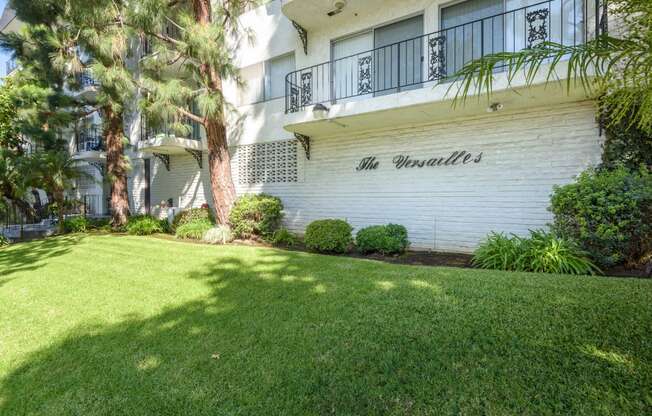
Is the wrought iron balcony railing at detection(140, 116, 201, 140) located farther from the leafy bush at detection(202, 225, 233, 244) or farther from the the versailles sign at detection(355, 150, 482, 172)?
the the versailles sign at detection(355, 150, 482, 172)

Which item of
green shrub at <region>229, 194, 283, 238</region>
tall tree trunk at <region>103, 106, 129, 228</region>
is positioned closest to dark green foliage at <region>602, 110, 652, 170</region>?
green shrub at <region>229, 194, 283, 238</region>

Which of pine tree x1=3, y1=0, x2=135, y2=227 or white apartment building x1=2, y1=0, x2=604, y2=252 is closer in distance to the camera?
white apartment building x1=2, y1=0, x2=604, y2=252

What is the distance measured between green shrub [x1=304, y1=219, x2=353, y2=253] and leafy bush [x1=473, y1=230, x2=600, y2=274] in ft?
9.05

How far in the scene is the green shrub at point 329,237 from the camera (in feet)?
24.0

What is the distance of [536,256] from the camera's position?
5.12 m

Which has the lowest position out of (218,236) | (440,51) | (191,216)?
(218,236)

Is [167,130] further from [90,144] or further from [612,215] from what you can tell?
[612,215]

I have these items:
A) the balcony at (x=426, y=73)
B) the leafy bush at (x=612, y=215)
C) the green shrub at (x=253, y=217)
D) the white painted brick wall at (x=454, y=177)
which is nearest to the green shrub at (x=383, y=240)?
the white painted brick wall at (x=454, y=177)

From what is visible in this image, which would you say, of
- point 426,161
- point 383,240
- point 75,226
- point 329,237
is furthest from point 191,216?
point 426,161

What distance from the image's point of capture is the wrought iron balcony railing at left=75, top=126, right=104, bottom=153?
1537cm

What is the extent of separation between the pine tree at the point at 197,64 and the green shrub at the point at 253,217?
0.49 meters

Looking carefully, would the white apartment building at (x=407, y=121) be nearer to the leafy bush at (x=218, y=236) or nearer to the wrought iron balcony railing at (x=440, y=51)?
the wrought iron balcony railing at (x=440, y=51)

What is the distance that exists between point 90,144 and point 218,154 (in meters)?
10.7

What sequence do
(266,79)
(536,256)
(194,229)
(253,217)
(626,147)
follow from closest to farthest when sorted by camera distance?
(536,256) < (626,147) < (253,217) < (194,229) < (266,79)
